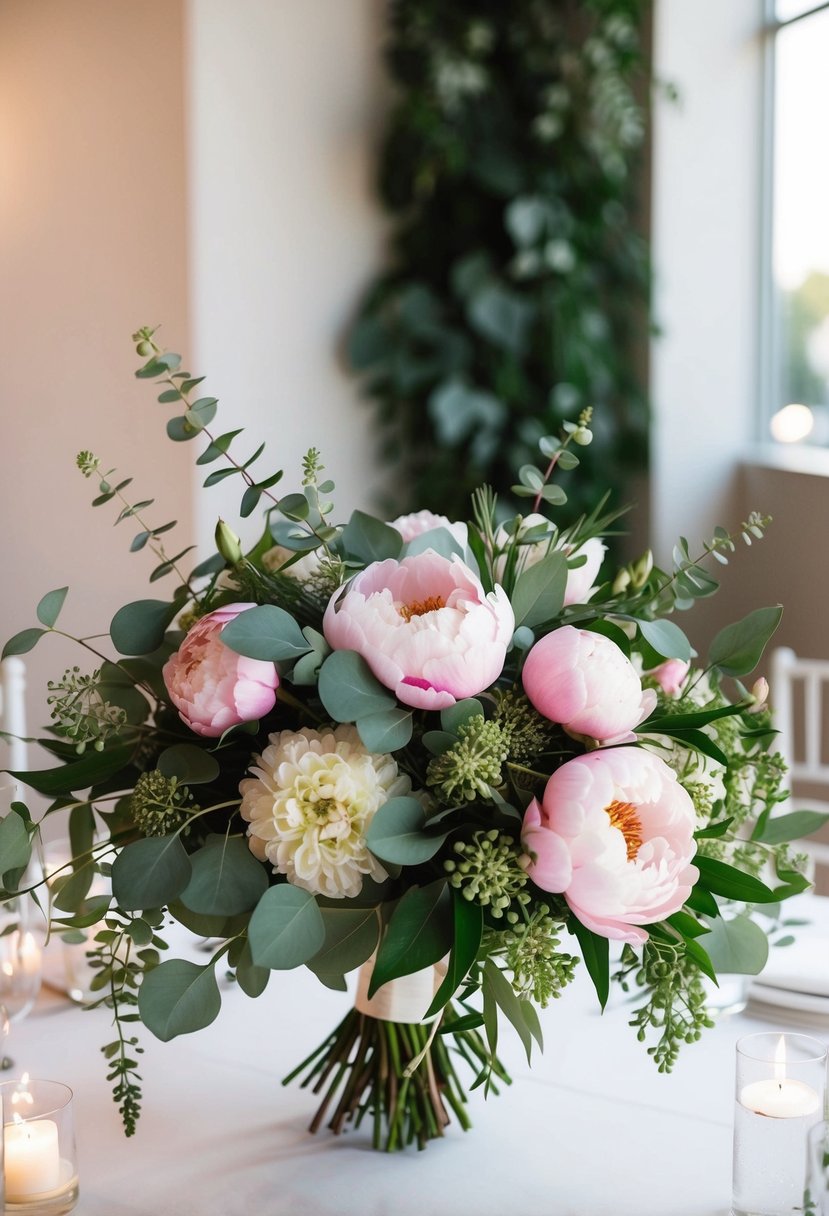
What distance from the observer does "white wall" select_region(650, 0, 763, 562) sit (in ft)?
9.80

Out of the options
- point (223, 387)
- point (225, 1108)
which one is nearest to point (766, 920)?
point (225, 1108)

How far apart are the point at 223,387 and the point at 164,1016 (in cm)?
210

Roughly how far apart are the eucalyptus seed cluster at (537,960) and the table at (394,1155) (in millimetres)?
233

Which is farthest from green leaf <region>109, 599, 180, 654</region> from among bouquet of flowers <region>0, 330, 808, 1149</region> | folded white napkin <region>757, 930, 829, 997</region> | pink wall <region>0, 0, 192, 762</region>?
pink wall <region>0, 0, 192, 762</region>

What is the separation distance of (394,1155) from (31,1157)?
10.3 inches

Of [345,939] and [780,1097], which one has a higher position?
[345,939]

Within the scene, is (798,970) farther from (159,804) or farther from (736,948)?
(159,804)

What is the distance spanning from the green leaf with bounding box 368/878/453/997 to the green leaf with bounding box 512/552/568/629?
182 mm

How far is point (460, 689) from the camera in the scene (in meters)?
0.74

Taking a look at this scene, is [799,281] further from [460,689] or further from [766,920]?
[460,689]

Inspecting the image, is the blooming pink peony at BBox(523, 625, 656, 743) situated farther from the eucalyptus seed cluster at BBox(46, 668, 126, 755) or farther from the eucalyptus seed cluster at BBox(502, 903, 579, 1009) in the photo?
the eucalyptus seed cluster at BBox(46, 668, 126, 755)

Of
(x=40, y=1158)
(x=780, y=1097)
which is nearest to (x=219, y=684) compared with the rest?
(x=40, y=1158)

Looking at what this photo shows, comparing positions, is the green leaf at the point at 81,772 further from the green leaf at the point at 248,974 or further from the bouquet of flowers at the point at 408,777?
the green leaf at the point at 248,974

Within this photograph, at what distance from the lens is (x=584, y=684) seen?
0.73 meters
